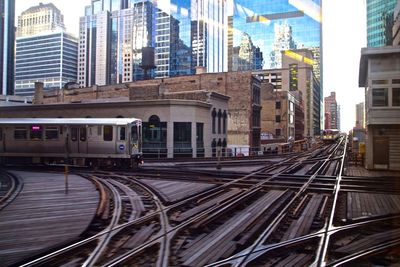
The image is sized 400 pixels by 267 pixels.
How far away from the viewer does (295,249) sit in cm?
696

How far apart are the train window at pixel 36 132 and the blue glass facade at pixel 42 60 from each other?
25401mm

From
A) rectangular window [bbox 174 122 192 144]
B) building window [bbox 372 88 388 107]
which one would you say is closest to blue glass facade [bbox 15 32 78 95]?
rectangular window [bbox 174 122 192 144]

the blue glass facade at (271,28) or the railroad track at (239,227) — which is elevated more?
the blue glass facade at (271,28)

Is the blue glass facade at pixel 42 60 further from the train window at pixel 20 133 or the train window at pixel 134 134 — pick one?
the train window at pixel 134 134

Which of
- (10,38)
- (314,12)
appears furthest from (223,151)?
(314,12)

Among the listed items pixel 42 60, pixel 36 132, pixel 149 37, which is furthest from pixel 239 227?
pixel 149 37

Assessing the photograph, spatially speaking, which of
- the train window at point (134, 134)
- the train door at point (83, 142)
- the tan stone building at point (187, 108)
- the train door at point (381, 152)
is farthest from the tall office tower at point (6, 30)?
the train door at point (381, 152)

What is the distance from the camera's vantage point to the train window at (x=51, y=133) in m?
22.8

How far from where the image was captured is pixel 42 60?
6003 centimetres

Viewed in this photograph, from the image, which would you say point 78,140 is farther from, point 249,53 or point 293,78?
point 249,53

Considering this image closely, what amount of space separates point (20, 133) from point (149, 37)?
161270mm

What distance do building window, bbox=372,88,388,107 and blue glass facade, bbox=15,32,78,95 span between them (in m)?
38.2

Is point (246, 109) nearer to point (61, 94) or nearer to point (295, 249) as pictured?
point (61, 94)

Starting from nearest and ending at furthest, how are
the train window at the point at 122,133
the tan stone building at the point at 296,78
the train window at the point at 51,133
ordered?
the train window at the point at 122,133 → the train window at the point at 51,133 → the tan stone building at the point at 296,78
